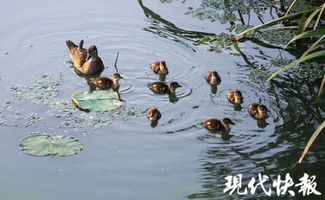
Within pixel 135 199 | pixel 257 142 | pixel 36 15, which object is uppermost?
pixel 36 15

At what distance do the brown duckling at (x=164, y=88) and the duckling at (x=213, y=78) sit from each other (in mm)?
277

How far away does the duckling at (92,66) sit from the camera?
5.59 meters

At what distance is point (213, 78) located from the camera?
5.32 m

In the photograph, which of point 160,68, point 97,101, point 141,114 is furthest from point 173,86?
point 97,101

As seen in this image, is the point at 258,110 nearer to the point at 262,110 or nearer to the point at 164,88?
the point at 262,110

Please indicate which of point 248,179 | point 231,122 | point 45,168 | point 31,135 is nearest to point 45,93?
point 31,135

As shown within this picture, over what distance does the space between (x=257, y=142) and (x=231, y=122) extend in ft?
0.83

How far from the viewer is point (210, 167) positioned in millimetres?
4418

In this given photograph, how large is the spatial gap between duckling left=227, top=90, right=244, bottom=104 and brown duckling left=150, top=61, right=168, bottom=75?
0.63 metres

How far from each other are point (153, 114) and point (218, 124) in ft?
1.61

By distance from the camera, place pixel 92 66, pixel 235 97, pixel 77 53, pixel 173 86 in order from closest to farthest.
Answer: pixel 235 97, pixel 173 86, pixel 92 66, pixel 77 53

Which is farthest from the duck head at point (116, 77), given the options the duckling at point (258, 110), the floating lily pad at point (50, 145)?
the duckling at point (258, 110)

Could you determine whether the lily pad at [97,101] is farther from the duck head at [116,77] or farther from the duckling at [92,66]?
the duckling at [92,66]

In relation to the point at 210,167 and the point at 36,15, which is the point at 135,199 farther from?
the point at 36,15
